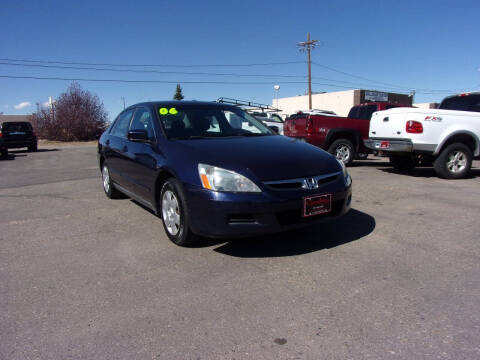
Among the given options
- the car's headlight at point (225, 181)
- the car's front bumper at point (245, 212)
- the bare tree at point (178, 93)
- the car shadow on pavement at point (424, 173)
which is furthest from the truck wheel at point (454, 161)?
the bare tree at point (178, 93)

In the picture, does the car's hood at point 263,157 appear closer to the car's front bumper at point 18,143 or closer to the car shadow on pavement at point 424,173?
the car shadow on pavement at point 424,173

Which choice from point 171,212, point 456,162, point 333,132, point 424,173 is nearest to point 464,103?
point 424,173

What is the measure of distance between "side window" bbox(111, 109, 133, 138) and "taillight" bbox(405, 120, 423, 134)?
18.2ft

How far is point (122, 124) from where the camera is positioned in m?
5.53

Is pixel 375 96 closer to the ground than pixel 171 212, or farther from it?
farther from it

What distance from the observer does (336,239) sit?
3871mm

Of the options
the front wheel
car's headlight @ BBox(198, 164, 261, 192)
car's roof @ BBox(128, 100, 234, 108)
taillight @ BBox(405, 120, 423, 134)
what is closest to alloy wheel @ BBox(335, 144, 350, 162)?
taillight @ BBox(405, 120, 423, 134)

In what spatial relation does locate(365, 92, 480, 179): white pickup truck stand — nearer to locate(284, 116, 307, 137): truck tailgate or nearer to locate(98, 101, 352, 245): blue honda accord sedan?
locate(284, 116, 307, 137): truck tailgate

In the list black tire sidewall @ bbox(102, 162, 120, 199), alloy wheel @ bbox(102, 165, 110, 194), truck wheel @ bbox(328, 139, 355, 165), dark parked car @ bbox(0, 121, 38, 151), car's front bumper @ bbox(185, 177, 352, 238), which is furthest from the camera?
dark parked car @ bbox(0, 121, 38, 151)

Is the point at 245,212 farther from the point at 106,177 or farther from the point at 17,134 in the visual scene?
the point at 17,134

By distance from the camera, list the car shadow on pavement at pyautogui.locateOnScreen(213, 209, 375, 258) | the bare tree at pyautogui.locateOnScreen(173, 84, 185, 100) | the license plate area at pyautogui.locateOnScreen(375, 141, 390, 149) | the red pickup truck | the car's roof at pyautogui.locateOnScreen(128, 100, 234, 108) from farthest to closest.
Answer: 1. the bare tree at pyautogui.locateOnScreen(173, 84, 185, 100)
2. the red pickup truck
3. the license plate area at pyautogui.locateOnScreen(375, 141, 390, 149)
4. the car's roof at pyautogui.locateOnScreen(128, 100, 234, 108)
5. the car shadow on pavement at pyautogui.locateOnScreen(213, 209, 375, 258)

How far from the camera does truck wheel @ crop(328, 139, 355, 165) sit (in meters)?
9.86

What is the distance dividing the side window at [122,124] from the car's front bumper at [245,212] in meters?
2.43

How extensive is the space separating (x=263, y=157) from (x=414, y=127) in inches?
208
